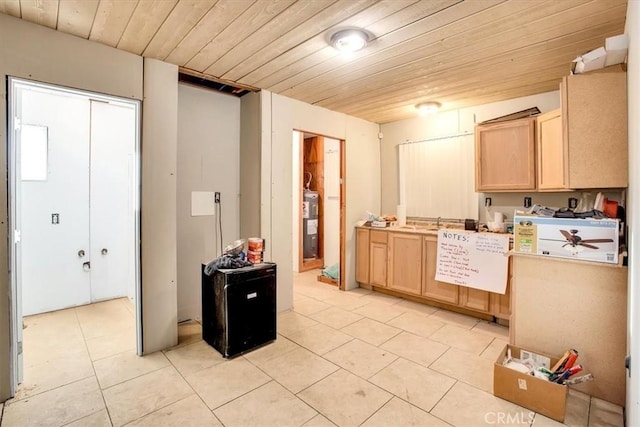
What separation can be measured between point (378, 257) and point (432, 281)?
82cm

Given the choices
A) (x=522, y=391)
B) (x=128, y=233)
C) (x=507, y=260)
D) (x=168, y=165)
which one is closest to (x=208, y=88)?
(x=168, y=165)

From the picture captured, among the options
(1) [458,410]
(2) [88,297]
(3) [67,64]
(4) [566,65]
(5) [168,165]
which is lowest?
(1) [458,410]

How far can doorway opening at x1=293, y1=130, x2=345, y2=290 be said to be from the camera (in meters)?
5.30

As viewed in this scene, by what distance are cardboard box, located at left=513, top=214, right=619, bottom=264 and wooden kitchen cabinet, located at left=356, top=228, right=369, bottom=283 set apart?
7.37 ft

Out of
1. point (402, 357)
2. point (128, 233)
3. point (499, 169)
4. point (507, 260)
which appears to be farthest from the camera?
point (128, 233)

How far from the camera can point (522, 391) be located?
2.03m

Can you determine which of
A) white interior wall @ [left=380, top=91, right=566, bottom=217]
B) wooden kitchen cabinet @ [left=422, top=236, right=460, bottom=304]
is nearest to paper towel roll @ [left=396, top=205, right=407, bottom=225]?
white interior wall @ [left=380, top=91, right=566, bottom=217]

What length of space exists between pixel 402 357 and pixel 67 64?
3.45 meters

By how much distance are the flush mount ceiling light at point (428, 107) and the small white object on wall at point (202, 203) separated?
2.76 meters

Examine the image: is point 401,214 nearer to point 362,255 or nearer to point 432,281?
point 362,255

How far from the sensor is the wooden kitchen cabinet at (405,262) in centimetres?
393

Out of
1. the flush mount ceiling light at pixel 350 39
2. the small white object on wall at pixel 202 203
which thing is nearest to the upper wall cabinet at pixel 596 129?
the flush mount ceiling light at pixel 350 39

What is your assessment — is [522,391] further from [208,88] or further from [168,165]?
[208,88]

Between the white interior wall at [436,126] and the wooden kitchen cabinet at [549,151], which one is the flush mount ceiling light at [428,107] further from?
the wooden kitchen cabinet at [549,151]
